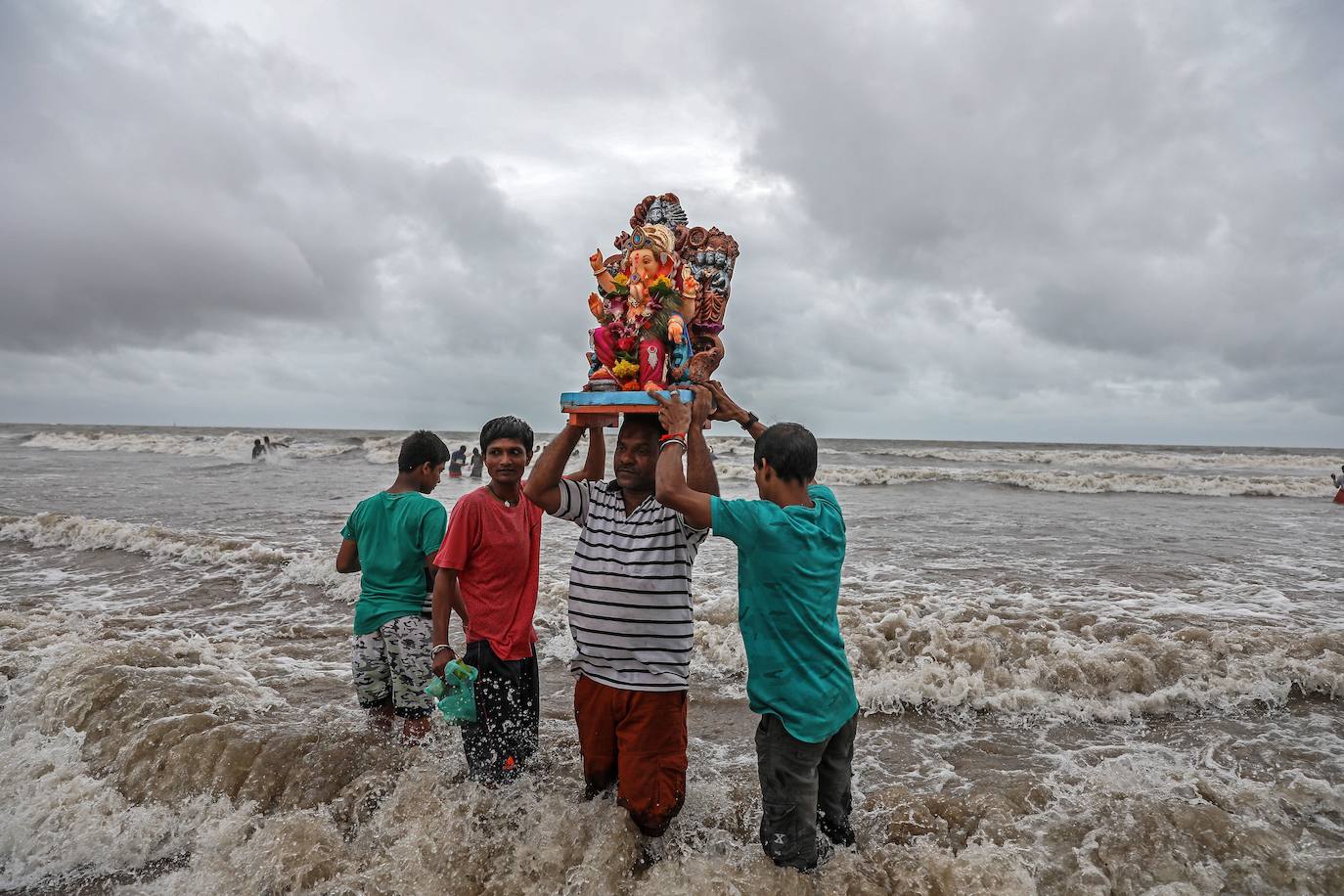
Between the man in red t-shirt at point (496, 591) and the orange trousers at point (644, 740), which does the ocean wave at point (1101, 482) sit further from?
the orange trousers at point (644, 740)

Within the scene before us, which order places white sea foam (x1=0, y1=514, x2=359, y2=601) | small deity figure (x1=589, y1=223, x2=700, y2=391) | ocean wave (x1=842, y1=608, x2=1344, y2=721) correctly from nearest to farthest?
small deity figure (x1=589, y1=223, x2=700, y2=391)
ocean wave (x1=842, y1=608, x2=1344, y2=721)
white sea foam (x1=0, y1=514, x2=359, y2=601)

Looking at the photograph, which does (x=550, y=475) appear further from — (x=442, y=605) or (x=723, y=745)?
(x=723, y=745)

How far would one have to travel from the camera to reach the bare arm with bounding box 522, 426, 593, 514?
3100 millimetres

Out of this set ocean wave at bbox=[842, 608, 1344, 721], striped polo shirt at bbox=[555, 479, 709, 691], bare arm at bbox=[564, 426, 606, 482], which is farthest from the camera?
ocean wave at bbox=[842, 608, 1344, 721]

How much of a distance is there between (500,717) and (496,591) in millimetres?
625

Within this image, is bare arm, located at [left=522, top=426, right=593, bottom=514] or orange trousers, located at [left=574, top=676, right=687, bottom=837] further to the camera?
bare arm, located at [left=522, top=426, right=593, bottom=514]

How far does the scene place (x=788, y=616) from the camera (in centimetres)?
259

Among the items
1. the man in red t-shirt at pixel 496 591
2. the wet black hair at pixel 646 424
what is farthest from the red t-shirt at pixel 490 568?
the wet black hair at pixel 646 424

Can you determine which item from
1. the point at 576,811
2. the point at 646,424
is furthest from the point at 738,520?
the point at 576,811

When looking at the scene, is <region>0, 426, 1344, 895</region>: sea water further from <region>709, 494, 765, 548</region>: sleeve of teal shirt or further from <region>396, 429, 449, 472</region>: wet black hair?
<region>396, 429, 449, 472</region>: wet black hair

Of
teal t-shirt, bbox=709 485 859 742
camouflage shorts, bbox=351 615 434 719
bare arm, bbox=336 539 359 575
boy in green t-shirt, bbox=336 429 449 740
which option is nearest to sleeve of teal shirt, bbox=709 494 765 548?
teal t-shirt, bbox=709 485 859 742

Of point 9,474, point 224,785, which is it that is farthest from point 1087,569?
point 9,474

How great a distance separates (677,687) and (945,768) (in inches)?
92.9

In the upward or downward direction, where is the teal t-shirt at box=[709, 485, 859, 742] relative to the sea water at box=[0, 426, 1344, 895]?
upward
